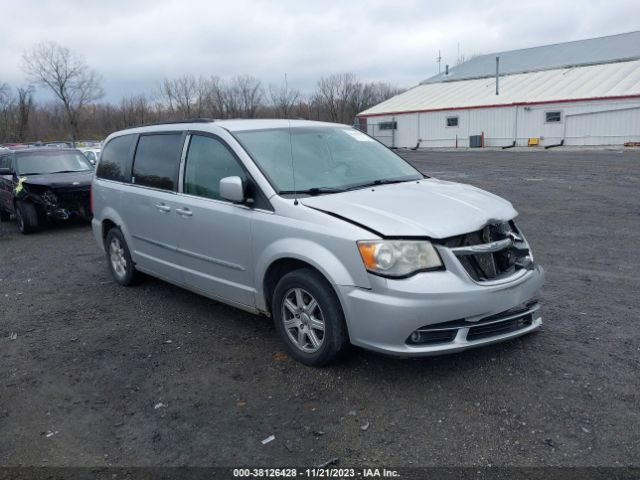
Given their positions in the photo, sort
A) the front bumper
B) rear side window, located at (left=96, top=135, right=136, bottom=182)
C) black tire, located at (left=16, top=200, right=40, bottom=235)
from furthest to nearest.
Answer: black tire, located at (left=16, top=200, right=40, bottom=235) < rear side window, located at (left=96, top=135, right=136, bottom=182) < the front bumper

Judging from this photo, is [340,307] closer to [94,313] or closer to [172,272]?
[172,272]

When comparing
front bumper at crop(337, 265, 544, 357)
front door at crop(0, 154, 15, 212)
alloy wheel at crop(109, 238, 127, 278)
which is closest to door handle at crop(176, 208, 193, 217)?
alloy wheel at crop(109, 238, 127, 278)

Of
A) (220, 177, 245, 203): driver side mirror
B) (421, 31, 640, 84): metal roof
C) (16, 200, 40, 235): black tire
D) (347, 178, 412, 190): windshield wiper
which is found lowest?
(16, 200, 40, 235): black tire

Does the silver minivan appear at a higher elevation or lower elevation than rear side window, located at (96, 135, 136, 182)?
lower

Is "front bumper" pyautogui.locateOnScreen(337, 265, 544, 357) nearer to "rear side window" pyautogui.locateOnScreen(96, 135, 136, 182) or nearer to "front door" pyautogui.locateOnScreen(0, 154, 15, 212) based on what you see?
"rear side window" pyautogui.locateOnScreen(96, 135, 136, 182)

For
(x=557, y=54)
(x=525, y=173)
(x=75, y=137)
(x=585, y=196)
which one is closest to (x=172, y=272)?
(x=585, y=196)

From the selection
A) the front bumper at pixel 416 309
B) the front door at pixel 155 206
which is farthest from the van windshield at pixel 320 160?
the front bumper at pixel 416 309

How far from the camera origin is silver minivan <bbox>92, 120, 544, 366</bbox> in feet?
11.8

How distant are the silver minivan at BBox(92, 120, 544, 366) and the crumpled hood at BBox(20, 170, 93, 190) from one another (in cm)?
568

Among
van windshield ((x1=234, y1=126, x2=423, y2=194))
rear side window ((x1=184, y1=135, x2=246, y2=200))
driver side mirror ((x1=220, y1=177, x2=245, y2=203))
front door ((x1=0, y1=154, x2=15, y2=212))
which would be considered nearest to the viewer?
driver side mirror ((x1=220, y1=177, x2=245, y2=203))

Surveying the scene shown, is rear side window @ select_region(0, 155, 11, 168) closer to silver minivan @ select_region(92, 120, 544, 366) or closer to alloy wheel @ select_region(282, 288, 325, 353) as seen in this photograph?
silver minivan @ select_region(92, 120, 544, 366)

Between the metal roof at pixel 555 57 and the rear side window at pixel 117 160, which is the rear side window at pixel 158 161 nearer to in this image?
the rear side window at pixel 117 160

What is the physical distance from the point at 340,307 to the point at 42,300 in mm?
4055

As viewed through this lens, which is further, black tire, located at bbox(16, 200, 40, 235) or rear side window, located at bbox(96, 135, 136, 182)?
black tire, located at bbox(16, 200, 40, 235)
